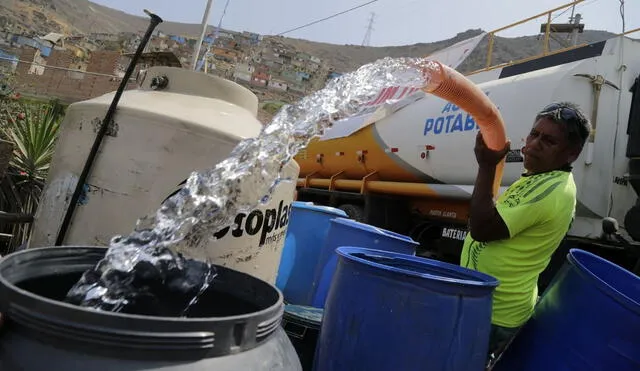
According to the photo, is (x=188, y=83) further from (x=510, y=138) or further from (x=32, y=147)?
(x=510, y=138)

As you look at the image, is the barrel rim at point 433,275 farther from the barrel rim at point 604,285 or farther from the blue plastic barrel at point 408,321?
the barrel rim at point 604,285

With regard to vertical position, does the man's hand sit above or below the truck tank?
below

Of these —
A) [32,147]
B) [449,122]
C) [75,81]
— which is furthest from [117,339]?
[75,81]

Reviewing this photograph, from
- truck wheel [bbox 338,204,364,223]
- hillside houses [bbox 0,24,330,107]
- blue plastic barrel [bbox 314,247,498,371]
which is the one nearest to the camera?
blue plastic barrel [bbox 314,247,498,371]

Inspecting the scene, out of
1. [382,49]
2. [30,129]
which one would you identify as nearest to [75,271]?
[30,129]

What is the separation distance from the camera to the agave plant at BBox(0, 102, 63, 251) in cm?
271

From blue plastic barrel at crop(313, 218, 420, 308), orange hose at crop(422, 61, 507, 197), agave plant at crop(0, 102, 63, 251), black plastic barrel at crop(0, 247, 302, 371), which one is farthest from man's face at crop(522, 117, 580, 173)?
agave plant at crop(0, 102, 63, 251)

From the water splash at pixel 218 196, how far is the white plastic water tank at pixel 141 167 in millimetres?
89

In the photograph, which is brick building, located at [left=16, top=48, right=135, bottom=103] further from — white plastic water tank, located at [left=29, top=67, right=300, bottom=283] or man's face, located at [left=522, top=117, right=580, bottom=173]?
man's face, located at [left=522, top=117, right=580, bottom=173]

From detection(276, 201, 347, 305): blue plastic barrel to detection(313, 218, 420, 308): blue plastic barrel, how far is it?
0.29 metres

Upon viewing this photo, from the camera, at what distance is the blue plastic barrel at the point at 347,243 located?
235cm

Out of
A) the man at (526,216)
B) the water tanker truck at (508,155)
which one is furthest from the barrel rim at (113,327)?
the water tanker truck at (508,155)

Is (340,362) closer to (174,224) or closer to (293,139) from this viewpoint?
(174,224)

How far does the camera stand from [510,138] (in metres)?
4.45
